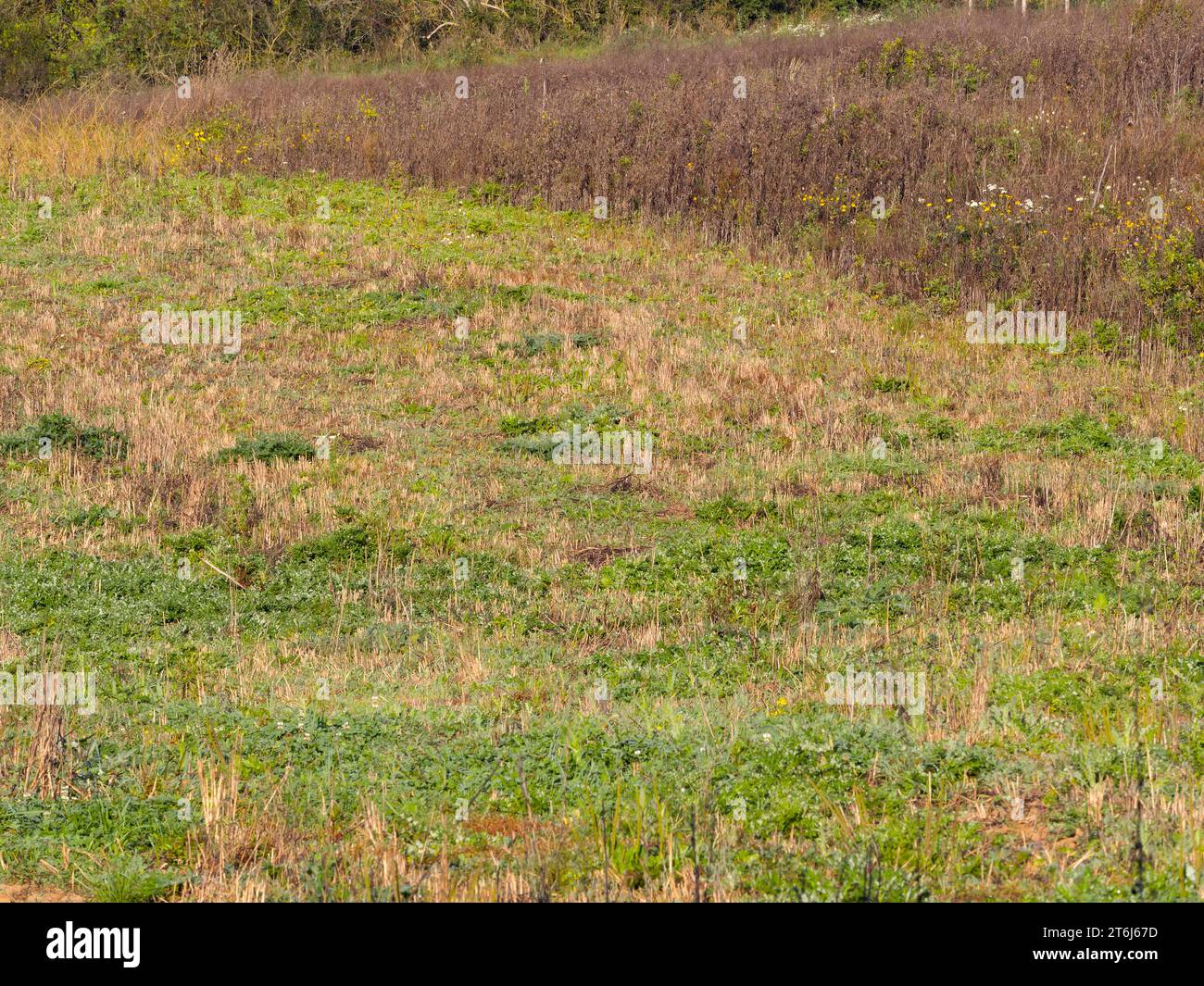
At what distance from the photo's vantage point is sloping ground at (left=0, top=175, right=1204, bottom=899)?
4.88 m

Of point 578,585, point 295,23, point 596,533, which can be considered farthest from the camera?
point 295,23

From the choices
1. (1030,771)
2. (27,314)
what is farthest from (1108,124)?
(1030,771)

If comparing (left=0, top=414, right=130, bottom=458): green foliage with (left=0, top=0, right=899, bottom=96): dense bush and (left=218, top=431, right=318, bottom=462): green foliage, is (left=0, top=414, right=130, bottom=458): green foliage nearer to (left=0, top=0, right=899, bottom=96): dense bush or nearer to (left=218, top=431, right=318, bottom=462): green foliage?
(left=218, top=431, right=318, bottom=462): green foliage

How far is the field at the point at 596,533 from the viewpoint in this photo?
194 inches

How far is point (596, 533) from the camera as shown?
9609 mm

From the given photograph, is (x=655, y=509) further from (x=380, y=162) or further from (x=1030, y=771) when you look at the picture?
(x=380, y=162)

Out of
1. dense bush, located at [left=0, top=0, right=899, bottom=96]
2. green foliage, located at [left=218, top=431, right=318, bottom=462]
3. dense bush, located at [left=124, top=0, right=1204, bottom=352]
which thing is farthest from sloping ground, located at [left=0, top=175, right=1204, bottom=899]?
dense bush, located at [left=0, top=0, right=899, bottom=96]

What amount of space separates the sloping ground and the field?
3cm

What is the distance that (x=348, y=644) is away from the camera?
25.1 ft

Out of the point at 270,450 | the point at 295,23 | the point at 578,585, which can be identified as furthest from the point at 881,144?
the point at 295,23

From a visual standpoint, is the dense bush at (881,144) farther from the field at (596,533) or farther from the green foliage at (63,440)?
the green foliage at (63,440)

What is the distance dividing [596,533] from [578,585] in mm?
1065

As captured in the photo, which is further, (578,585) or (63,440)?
(63,440)

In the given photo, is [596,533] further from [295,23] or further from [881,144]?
[295,23]
